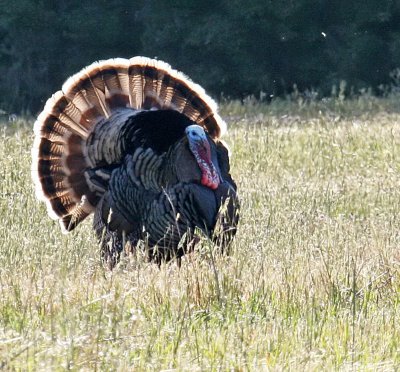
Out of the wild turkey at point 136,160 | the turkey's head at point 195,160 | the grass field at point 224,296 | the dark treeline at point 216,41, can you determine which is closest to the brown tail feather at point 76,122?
the wild turkey at point 136,160

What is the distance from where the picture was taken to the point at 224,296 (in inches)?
203

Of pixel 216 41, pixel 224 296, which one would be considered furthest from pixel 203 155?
pixel 216 41

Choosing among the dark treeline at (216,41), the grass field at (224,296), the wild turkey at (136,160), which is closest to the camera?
the grass field at (224,296)

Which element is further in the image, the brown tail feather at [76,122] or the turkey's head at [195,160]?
the brown tail feather at [76,122]

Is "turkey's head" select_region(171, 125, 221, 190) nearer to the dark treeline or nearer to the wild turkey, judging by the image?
the wild turkey

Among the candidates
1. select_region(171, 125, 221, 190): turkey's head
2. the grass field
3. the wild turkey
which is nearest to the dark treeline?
the grass field

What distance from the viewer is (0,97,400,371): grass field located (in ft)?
13.6

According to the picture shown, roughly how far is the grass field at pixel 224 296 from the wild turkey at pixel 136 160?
0.52 ft

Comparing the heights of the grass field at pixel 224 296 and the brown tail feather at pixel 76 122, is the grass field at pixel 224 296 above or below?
below

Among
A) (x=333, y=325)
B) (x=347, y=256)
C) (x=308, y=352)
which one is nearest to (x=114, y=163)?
(x=347, y=256)

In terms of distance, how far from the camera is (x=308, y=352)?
167 inches

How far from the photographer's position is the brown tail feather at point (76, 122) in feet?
23.2

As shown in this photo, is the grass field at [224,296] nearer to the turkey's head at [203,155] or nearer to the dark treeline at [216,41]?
the turkey's head at [203,155]

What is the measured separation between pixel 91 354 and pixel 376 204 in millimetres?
4781
